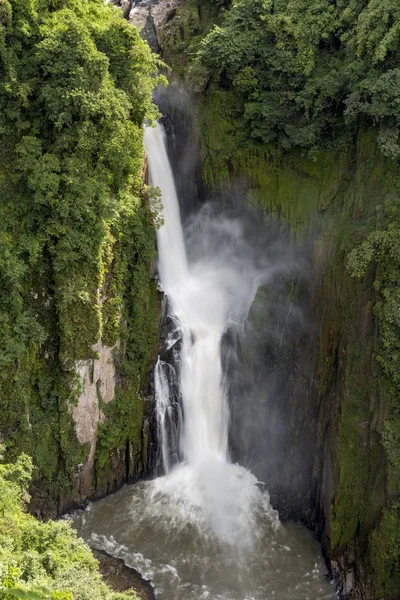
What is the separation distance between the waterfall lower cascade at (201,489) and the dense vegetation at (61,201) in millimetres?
2470

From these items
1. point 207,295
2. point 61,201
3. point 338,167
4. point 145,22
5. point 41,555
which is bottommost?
point 41,555

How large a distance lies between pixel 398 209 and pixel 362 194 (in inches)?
65.3

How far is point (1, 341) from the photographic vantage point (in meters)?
13.0

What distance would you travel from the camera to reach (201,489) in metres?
16.1

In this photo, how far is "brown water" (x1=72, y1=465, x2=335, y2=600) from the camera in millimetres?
13656

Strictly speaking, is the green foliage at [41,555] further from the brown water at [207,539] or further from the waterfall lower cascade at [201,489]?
the waterfall lower cascade at [201,489]

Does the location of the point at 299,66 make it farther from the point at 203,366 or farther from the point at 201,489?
the point at 201,489

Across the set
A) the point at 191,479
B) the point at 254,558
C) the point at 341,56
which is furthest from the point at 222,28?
the point at 254,558

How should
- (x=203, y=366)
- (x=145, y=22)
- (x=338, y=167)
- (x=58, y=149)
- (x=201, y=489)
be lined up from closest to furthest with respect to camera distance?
(x=58, y=149) < (x=201, y=489) < (x=338, y=167) < (x=203, y=366) < (x=145, y=22)

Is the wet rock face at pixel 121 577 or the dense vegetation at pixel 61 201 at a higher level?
A: the dense vegetation at pixel 61 201

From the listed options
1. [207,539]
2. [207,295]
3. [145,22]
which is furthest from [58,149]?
[207,539]

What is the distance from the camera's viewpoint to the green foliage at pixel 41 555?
8430 mm

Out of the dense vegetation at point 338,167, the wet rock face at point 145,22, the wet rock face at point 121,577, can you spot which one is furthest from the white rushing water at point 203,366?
the wet rock face at point 145,22

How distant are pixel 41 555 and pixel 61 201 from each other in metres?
8.11
